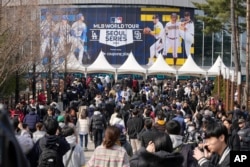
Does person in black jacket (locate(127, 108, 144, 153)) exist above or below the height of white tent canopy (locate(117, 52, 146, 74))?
below

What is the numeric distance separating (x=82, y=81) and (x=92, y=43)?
27666 mm

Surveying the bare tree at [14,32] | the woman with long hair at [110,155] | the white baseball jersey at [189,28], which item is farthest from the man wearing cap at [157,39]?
the woman with long hair at [110,155]

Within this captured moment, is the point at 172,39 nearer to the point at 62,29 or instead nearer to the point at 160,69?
the point at 160,69

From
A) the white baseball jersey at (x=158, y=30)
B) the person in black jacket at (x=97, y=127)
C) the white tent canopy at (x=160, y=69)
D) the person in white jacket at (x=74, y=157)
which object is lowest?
the person in black jacket at (x=97, y=127)

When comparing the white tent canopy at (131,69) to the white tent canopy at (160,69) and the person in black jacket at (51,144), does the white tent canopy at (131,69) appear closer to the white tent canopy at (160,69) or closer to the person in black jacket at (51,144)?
the white tent canopy at (160,69)

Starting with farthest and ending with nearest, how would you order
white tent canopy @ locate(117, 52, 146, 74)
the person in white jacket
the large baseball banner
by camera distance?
the large baseball banner, white tent canopy @ locate(117, 52, 146, 74), the person in white jacket

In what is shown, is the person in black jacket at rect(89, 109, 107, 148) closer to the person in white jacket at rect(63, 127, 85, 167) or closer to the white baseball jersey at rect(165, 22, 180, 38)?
the person in white jacket at rect(63, 127, 85, 167)

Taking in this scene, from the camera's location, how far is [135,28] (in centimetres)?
6781

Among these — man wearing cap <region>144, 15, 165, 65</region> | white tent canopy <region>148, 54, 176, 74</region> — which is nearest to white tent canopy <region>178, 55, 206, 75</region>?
white tent canopy <region>148, 54, 176, 74</region>

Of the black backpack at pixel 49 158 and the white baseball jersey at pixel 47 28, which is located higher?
the white baseball jersey at pixel 47 28

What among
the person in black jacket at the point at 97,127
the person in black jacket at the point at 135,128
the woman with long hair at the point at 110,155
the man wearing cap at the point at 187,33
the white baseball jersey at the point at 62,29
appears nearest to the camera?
the woman with long hair at the point at 110,155

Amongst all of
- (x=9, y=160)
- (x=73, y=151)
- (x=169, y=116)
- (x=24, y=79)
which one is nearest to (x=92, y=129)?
(x=169, y=116)

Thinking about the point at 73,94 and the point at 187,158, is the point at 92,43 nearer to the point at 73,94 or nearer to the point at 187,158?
the point at 73,94

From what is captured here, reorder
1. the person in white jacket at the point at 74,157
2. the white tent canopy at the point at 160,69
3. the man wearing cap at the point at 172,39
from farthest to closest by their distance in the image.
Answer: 1. the man wearing cap at the point at 172,39
2. the white tent canopy at the point at 160,69
3. the person in white jacket at the point at 74,157
